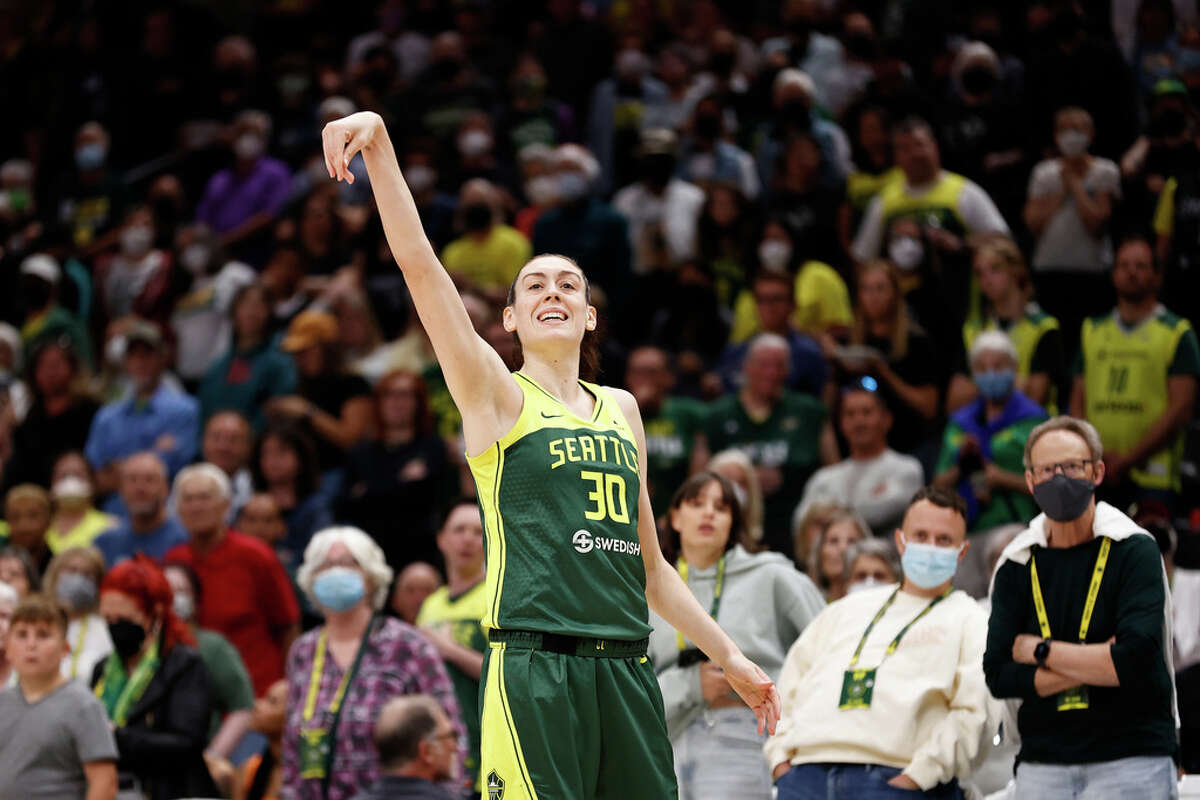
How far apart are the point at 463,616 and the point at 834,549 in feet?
5.88

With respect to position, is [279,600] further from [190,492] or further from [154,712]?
[154,712]

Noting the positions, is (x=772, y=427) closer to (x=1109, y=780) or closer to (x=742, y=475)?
(x=742, y=475)

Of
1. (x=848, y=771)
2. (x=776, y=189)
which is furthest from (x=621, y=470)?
(x=776, y=189)

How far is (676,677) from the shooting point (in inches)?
278

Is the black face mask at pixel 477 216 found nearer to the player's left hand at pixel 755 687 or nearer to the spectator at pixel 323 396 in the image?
the spectator at pixel 323 396

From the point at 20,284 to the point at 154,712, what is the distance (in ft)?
22.8

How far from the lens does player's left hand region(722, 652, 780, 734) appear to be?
470cm

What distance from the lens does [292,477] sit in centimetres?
1081

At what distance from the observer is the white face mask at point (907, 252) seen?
1092cm

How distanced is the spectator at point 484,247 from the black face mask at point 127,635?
493 cm

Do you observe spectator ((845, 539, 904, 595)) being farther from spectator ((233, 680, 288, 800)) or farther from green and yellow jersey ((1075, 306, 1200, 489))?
spectator ((233, 680, 288, 800))

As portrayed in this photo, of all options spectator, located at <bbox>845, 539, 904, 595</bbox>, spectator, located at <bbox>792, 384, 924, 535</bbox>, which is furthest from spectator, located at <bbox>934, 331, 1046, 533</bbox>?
spectator, located at <bbox>845, 539, 904, 595</bbox>

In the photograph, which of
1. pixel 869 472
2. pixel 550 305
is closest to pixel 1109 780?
pixel 550 305

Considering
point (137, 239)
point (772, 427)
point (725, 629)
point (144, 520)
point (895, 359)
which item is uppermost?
point (137, 239)
